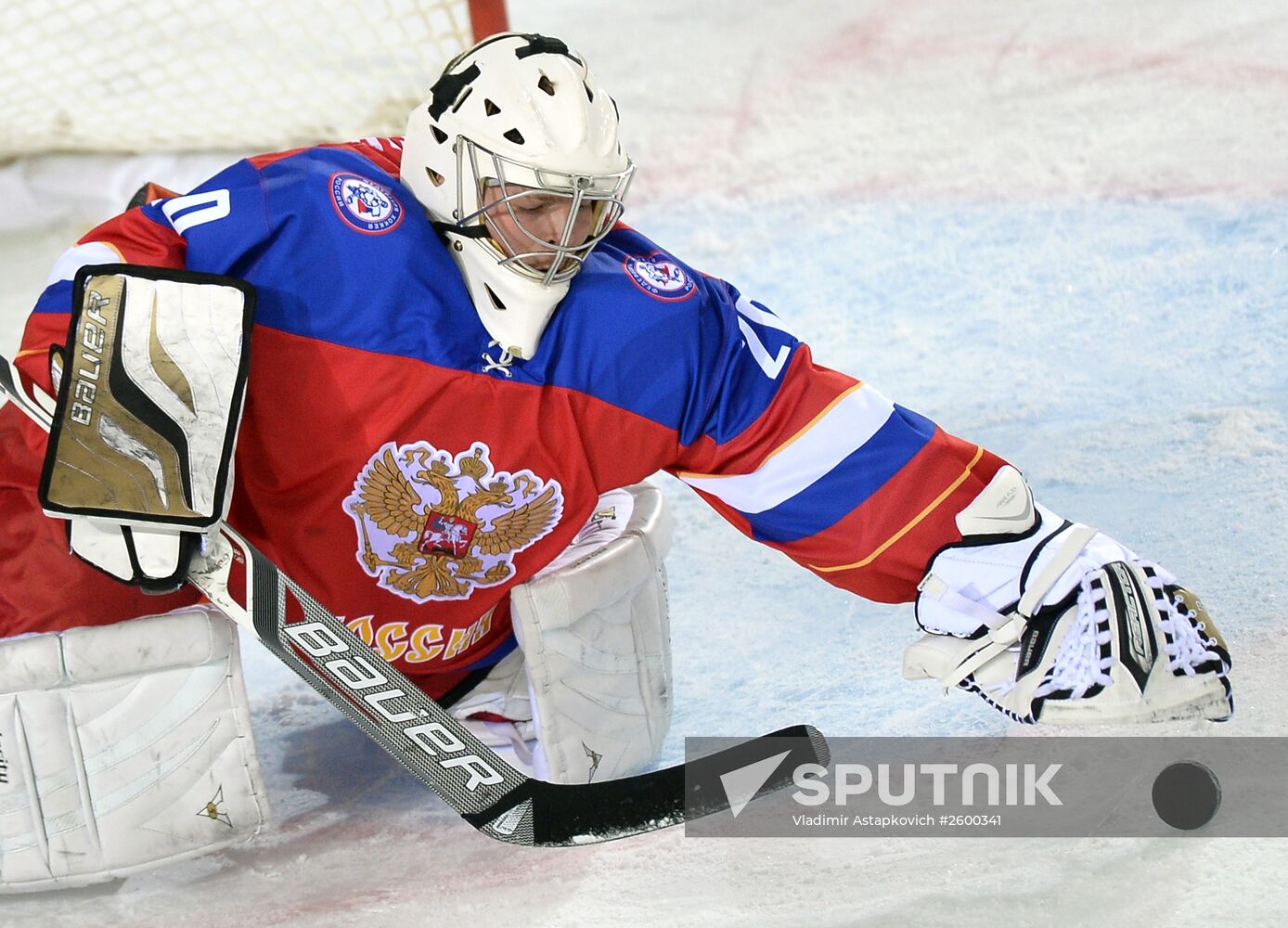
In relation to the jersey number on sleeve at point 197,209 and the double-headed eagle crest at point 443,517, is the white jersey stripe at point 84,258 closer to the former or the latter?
the jersey number on sleeve at point 197,209

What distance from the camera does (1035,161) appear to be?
4020mm

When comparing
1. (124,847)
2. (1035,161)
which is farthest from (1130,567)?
(1035,161)

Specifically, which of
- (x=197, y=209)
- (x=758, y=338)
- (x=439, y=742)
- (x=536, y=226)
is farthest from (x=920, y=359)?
(x=197, y=209)

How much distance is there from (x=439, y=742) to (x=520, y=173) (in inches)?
29.8

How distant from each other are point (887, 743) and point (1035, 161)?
228 centimetres

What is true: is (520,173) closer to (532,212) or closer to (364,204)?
(532,212)

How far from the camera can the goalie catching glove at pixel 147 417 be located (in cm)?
178

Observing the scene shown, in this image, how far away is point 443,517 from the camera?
2.07m

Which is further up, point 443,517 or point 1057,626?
point 443,517

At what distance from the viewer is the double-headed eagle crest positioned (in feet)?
6.62

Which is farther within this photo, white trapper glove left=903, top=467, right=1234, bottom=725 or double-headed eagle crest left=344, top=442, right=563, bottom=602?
double-headed eagle crest left=344, top=442, right=563, bottom=602

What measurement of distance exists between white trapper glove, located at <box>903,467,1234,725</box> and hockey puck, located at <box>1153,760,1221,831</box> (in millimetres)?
74

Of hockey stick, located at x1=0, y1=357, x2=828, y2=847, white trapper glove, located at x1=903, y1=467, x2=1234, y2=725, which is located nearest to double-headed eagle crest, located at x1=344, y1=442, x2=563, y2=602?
hockey stick, located at x1=0, y1=357, x2=828, y2=847

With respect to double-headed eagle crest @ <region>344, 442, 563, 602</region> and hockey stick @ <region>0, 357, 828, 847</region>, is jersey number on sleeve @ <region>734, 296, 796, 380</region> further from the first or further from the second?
hockey stick @ <region>0, 357, 828, 847</region>
